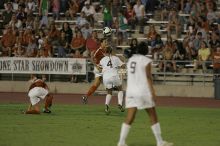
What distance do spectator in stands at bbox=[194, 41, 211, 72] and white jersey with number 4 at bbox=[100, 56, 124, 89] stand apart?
796 cm

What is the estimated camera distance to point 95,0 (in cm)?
3438

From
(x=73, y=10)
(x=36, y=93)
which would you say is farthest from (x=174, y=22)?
(x=36, y=93)

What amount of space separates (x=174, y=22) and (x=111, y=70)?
1080cm

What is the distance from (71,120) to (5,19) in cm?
1610

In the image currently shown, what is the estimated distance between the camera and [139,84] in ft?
44.0

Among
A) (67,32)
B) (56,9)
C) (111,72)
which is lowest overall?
(67,32)

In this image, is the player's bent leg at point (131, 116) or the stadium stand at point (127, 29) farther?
the stadium stand at point (127, 29)

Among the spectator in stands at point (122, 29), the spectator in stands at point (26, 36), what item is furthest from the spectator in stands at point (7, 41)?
the spectator in stands at point (122, 29)

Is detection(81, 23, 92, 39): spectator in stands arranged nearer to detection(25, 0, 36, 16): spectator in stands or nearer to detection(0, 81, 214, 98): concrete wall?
detection(0, 81, 214, 98): concrete wall

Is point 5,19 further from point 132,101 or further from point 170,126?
point 132,101

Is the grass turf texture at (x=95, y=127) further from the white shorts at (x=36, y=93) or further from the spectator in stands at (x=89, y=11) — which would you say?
the spectator in stands at (x=89, y=11)

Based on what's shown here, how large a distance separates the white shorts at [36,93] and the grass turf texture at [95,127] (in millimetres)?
488

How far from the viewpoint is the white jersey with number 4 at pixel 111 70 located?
66.6 ft

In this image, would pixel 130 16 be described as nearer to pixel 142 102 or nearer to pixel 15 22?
pixel 15 22
